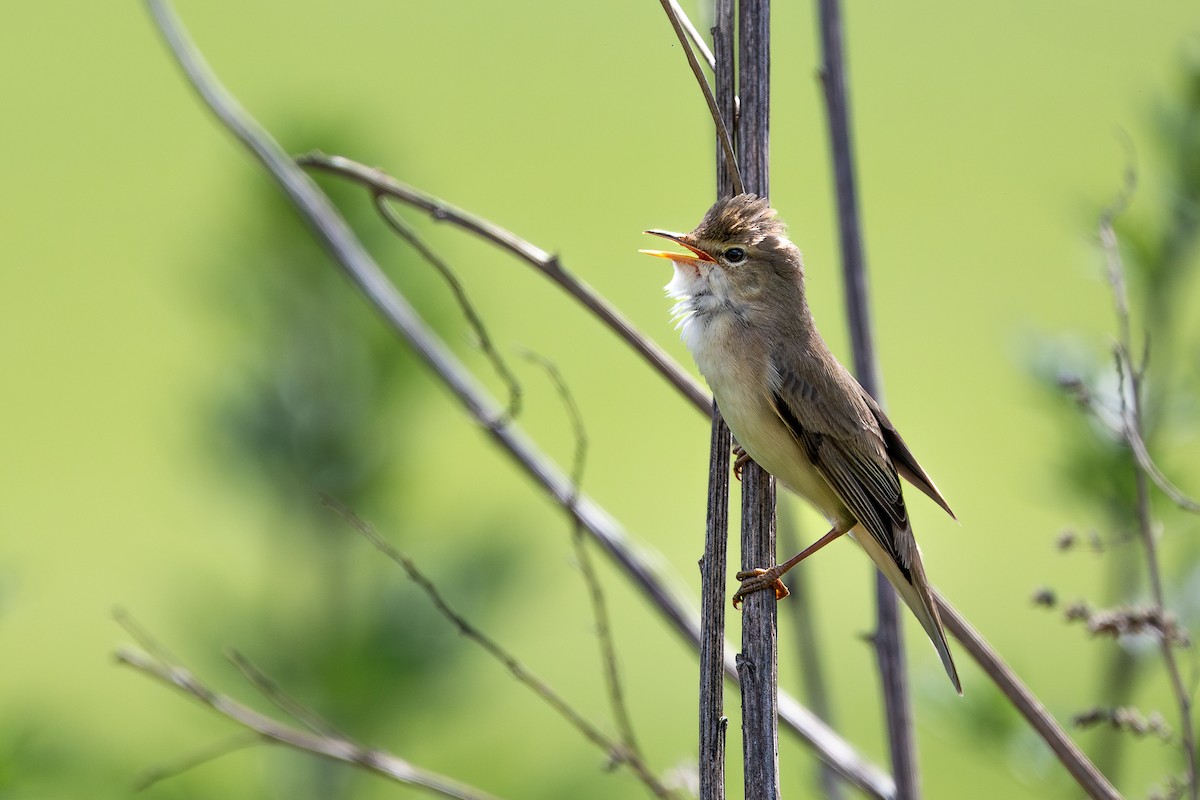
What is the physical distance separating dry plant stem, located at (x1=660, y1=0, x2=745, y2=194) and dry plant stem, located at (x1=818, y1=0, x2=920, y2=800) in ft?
0.87

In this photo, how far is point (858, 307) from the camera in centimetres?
135

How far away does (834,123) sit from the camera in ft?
4.37

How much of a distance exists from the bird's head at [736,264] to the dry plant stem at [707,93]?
0.72 feet

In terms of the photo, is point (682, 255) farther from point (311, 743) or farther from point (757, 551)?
point (311, 743)

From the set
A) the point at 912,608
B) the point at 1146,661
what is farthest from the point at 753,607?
the point at 1146,661

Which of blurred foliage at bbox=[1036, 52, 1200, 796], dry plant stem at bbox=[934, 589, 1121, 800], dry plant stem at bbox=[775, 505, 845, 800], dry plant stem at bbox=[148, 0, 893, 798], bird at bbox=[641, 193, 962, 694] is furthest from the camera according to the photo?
blurred foliage at bbox=[1036, 52, 1200, 796]

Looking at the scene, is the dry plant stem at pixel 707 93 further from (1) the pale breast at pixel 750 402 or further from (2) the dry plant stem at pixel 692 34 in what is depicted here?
(1) the pale breast at pixel 750 402

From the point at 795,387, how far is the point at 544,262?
399 millimetres

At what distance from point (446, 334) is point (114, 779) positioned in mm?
1382

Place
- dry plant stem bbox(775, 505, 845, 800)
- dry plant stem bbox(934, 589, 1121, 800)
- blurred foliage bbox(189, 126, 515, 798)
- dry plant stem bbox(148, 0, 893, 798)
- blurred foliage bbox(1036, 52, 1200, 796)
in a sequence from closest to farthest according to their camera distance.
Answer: dry plant stem bbox(934, 589, 1121, 800)
dry plant stem bbox(148, 0, 893, 798)
dry plant stem bbox(775, 505, 845, 800)
blurred foliage bbox(1036, 52, 1200, 796)
blurred foliage bbox(189, 126, 515, 798)

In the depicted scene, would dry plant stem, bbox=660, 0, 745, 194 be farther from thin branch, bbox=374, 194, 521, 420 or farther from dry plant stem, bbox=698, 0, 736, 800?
thin branch, bbox=374, 194, 521, 420

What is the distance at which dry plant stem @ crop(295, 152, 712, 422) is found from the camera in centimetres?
122

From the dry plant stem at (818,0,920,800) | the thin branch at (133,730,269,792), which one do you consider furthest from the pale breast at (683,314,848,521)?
the thin branch at (133,730,269,792)

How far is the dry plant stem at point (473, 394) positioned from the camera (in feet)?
4.24
